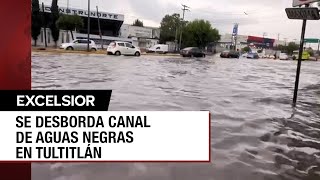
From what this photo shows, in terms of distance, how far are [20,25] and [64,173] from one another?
7.16 ft

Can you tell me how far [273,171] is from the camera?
185 inches

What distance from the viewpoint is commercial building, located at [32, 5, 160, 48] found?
5912 cm

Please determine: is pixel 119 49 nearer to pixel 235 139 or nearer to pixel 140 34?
pixel 235 139

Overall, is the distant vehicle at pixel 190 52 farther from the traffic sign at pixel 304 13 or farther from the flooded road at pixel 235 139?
the traffic sign at pixel 304 13

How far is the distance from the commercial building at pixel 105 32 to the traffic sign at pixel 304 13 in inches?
2009

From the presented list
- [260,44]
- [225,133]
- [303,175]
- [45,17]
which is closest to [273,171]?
[303,175]

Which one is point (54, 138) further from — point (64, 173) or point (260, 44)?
point (260, 44)

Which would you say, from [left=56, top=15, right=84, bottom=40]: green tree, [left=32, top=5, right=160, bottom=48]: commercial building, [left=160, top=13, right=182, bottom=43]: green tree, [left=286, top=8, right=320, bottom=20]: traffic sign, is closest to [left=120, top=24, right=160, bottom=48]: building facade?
[left=32, top=5, right=160, bottom=48]: commercial building

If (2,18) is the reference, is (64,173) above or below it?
below

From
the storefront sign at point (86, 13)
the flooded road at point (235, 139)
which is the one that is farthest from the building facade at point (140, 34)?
the flooded road at point (235, 139)

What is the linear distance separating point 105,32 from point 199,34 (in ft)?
61.6

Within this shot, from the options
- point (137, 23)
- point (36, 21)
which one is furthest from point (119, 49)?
point (137, 23)

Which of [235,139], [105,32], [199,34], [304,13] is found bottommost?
[235,139]

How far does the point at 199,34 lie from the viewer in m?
80.3
